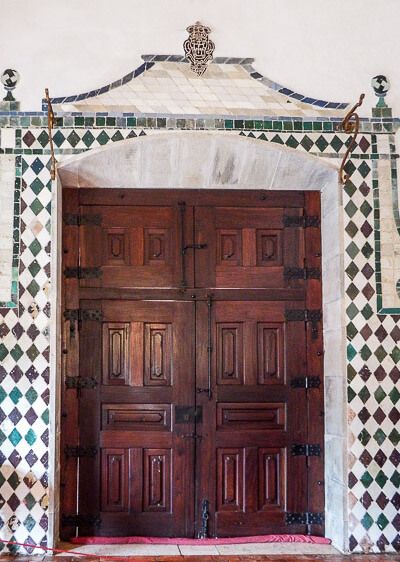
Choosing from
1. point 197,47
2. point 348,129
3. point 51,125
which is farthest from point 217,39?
point 51,125

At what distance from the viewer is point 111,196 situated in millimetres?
6000

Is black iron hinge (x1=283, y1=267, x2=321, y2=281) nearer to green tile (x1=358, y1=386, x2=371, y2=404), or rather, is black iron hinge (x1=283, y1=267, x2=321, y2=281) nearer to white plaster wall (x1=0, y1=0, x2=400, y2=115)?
green tile (x1=358, y1=386, x2=371, y2=404)

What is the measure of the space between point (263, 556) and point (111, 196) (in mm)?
2781

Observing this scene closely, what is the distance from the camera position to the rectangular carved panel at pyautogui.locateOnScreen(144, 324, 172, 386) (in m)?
5.88

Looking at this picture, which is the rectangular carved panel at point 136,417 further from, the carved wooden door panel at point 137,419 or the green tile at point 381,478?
the green tile at point 381,478

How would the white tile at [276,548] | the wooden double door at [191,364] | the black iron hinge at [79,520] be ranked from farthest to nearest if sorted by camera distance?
the wooden double door at [191,364] → the black iron hinge at [79,520] → the white tile at [276,548]

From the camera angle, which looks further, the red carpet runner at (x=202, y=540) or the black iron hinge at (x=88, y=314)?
the black iron hinge at (x=88, y=314)

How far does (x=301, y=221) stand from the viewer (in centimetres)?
608

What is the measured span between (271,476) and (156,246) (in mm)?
1901

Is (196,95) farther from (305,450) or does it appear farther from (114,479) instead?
(114,479)

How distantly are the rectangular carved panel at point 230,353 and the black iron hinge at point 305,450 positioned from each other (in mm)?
627

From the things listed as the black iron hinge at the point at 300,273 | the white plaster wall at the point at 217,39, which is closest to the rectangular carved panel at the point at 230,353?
the black iron hinge at the point at 300,273

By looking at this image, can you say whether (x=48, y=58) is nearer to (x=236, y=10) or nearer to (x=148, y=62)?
(x=148, y=62)

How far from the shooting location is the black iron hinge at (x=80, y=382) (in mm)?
5797
